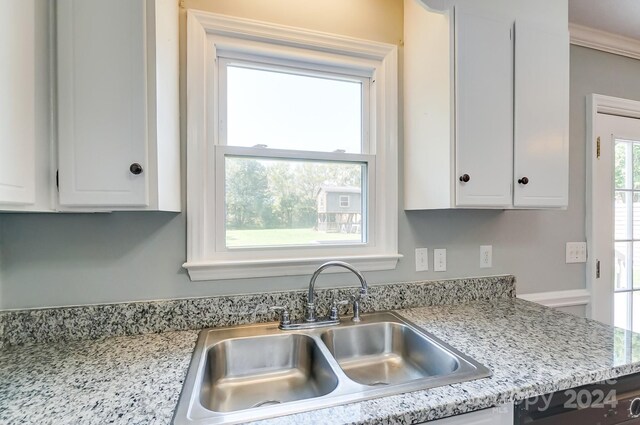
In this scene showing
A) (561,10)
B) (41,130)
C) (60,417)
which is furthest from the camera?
(561,10)

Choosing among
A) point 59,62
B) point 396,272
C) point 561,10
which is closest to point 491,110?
point 561,10

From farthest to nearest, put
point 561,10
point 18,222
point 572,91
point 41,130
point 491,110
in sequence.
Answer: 1. point 572,91
2. point 561,10
3. point 491,110
4. point 18,222
5. point 41,130

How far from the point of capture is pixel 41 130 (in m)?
0.90

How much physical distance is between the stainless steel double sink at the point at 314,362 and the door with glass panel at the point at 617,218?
1.51m

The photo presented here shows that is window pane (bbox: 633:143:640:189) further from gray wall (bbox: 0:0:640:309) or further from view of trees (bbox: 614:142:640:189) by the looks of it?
gray wall (bbox: 0:0:640:309)

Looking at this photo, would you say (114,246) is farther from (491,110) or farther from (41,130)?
(491,110)

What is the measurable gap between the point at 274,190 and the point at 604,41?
2.23 meters

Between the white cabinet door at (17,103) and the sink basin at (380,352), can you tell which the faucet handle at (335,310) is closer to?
the sink basin at (380,352)

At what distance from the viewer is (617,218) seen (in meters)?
2.00

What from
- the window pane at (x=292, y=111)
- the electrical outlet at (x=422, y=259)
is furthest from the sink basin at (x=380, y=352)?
the window pane at (x=292, y=111)

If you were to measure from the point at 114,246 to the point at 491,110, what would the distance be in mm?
1649

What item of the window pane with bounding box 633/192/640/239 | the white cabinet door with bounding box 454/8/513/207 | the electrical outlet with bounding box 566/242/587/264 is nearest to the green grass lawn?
the white cabinet door with bounding box 454/8/513/207

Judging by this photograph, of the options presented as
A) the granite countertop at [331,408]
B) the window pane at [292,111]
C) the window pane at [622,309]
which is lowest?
the window pane at [622,309]

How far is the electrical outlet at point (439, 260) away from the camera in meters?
1.60
